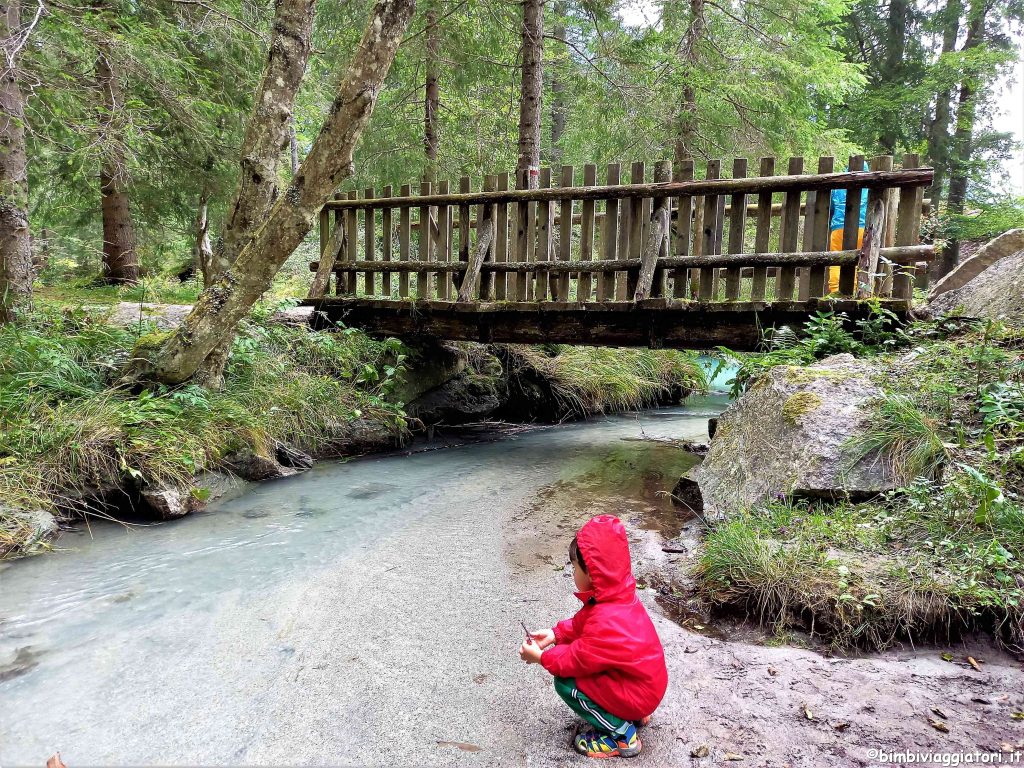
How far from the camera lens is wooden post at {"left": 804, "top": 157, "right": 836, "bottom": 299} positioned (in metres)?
6.11

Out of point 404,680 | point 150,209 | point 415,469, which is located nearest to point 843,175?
point 415,469

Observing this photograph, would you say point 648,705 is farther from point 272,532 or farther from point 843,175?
point 843,175

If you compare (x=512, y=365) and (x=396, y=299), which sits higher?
(x=396, y=299)

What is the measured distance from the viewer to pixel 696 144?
12.3 metres

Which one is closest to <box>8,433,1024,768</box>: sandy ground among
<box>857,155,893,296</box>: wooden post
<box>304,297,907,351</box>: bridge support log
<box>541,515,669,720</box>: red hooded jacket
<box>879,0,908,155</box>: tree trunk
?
<box>541,515,669,720</box>: red hooded jacket

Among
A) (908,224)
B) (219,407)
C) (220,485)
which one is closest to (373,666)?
(220,485)

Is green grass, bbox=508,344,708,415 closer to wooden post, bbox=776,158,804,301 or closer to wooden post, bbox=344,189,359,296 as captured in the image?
wooden post, bbox=344,189,359,296

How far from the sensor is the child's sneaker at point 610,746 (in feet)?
7.39

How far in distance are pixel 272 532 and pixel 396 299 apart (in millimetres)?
4372

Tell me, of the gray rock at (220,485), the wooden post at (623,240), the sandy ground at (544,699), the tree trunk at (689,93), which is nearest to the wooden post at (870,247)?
the wooden post at (623,240)

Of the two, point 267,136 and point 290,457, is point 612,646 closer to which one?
point 290,457

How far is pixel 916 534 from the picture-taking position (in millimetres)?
3299

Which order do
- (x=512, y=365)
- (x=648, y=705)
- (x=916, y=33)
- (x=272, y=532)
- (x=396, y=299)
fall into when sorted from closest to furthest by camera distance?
(x=648, y=705)
(x=272, y=532)
(x=396, y=299)
(x=512, y=365)
(x=916, y=33)

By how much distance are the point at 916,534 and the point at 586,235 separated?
4.91 metres
